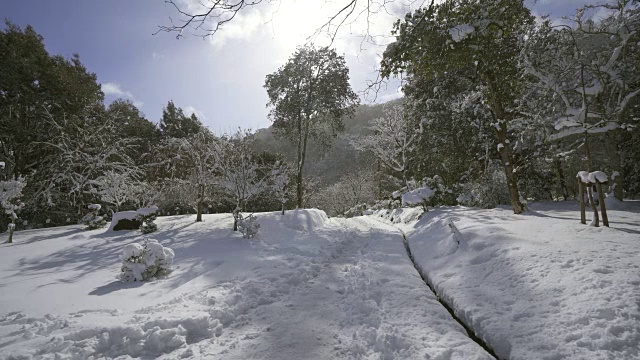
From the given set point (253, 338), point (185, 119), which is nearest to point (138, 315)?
point (253, 338)

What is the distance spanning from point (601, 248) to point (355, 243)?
20.1ft

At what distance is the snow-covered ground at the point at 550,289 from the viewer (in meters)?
2.74

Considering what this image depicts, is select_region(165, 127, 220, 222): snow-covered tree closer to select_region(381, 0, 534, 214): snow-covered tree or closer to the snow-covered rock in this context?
the snow-covered rock

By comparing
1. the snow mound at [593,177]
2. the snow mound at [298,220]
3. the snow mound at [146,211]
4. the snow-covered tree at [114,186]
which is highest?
the snow-covered tree at [114,186]

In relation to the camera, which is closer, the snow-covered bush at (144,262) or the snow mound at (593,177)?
the snow-covered bush at (144,262)

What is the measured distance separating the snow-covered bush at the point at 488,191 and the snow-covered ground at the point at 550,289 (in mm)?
8622

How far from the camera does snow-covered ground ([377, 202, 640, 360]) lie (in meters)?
2.74

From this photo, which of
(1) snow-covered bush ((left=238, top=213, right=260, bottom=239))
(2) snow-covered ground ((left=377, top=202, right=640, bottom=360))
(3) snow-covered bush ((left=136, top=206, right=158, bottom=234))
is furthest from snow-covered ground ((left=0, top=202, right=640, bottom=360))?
(3) snow-covered bush ((left=136, top=206, right=158, bottom=234))

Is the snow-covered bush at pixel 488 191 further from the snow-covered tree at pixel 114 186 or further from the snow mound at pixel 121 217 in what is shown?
the snow-covered tree at pixel 114 186

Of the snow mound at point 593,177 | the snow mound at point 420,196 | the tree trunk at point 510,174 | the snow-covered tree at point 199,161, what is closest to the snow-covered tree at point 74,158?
the snow-covered tree at point 199,161

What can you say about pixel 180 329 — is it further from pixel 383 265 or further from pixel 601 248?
pixel 601 248

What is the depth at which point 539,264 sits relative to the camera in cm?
421

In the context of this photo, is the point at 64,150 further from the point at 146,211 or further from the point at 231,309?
the point at 231,309

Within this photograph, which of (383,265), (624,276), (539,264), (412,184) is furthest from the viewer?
(412,184)
